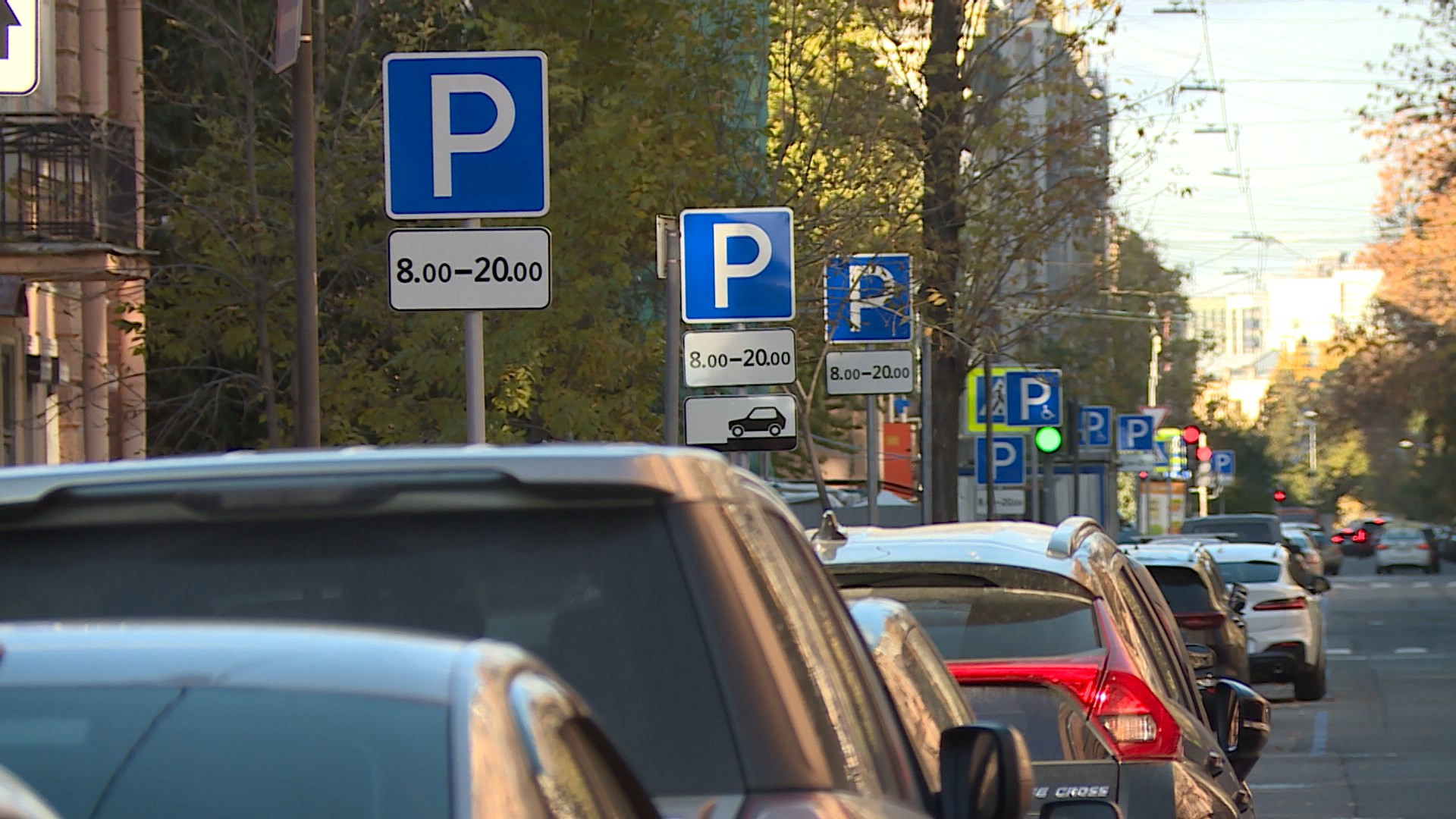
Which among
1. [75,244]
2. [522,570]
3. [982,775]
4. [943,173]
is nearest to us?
[522,570]

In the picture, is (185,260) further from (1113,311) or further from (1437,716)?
(1113,311)

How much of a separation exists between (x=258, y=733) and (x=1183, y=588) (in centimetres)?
1717

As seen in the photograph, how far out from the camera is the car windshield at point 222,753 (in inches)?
93.6

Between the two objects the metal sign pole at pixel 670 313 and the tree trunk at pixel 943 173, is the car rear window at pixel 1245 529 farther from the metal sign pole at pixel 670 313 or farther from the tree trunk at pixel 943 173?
the metal sign pole at pixel 670 313

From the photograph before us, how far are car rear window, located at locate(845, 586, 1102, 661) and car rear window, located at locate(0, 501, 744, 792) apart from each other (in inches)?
153

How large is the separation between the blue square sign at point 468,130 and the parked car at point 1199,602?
827cm

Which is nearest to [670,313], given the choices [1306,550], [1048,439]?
[1048,439]

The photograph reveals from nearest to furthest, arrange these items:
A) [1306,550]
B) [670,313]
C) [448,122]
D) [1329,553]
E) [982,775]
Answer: [982,775] < [448,122] < [670,313] < [1306,550] < [1329,553]

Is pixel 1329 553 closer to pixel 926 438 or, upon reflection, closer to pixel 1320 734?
pixel 926 438

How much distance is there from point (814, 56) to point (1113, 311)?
59494 mm

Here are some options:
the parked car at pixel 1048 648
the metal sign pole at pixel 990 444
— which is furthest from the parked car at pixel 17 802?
the metal sign pole at pixel 990 444

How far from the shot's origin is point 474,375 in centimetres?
1031

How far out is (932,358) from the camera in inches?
1187

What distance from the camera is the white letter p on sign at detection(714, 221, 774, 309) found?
15234mm
